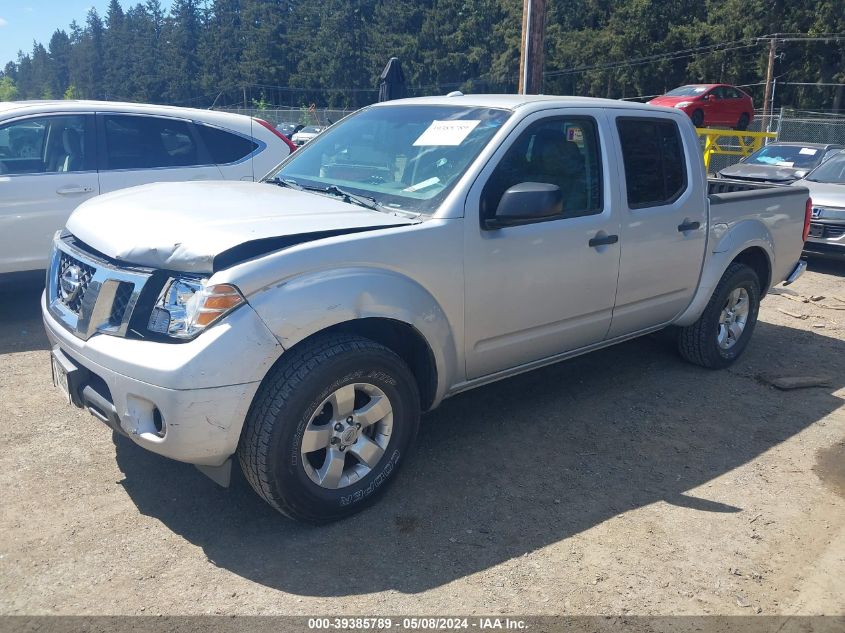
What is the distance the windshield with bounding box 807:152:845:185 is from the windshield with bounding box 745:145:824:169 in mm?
722

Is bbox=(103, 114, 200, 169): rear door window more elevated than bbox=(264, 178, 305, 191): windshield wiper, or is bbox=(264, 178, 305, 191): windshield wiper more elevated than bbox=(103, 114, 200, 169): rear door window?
bbox=(103, 114, 200, 169): rear door window

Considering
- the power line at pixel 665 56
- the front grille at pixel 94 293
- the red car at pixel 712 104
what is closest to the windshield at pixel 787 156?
the red car at pixel 712 104

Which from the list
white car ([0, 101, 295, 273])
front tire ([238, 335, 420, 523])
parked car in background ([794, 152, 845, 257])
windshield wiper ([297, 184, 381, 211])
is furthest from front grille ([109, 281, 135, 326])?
parked car in background ([794, 152, 845, 257])

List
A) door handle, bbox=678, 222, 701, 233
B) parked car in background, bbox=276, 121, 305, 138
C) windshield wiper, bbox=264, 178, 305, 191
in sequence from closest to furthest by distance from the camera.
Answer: windshield wiper, bbox=264, 178, 305, 191 < door handle, bbox=678, 222, 701, 233 < parked car in background, bbox=276, 121, 305, 138

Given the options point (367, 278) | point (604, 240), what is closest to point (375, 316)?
point (367, 278)

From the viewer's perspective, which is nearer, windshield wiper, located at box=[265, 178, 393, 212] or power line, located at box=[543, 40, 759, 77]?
windshield wiper, located at box=[265, 178, 393, 212]

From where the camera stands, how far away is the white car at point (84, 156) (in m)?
6.11

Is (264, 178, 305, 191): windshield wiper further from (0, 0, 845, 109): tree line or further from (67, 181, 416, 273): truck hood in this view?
(0, 0, 845, 109): tree line

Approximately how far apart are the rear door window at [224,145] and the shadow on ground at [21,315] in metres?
1.88

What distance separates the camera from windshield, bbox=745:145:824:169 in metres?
12.1

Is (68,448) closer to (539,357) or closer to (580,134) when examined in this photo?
(539,357)

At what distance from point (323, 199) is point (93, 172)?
11.4ft

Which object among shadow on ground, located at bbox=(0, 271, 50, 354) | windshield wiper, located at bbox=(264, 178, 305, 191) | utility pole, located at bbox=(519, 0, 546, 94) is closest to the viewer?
windshield wiper, located at bbox=(264, 178, 305, 191)

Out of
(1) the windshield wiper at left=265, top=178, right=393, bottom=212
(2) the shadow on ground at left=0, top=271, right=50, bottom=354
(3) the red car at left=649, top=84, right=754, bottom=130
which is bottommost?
(2) the shadow on ground at left=0, top=271, right=50, bottom=354
